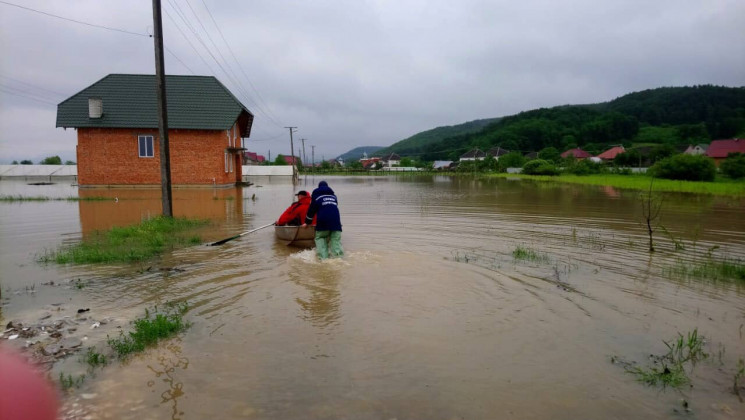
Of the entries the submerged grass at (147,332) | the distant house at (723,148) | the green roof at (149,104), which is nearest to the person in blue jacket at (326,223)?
the submerged grass at (147,332)

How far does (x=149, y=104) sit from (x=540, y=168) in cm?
4281

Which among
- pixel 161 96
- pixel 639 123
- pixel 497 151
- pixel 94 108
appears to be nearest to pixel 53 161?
pixel 94 108

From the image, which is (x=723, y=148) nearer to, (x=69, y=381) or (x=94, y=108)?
(x=94, y=108)

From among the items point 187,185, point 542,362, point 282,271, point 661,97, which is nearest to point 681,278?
point 542,362

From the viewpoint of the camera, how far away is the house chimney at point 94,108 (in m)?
29.1

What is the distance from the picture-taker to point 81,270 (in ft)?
25.6

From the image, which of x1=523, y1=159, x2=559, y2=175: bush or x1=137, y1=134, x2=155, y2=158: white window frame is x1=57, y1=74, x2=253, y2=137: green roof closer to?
x1=137, y1=134, x2=155, y2=158: white window frame

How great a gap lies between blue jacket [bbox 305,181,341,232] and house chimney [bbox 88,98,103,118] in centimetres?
2616

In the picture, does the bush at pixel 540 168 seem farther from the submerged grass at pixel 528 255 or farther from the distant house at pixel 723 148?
the submerged grass at pixel 528 255

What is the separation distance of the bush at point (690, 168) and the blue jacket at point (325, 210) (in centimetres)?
3294

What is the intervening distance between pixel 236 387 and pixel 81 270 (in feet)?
17.6

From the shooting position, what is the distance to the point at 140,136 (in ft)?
97.5

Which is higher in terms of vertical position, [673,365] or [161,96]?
[161,96]

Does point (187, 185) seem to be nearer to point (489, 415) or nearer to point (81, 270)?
point (81, 270)
